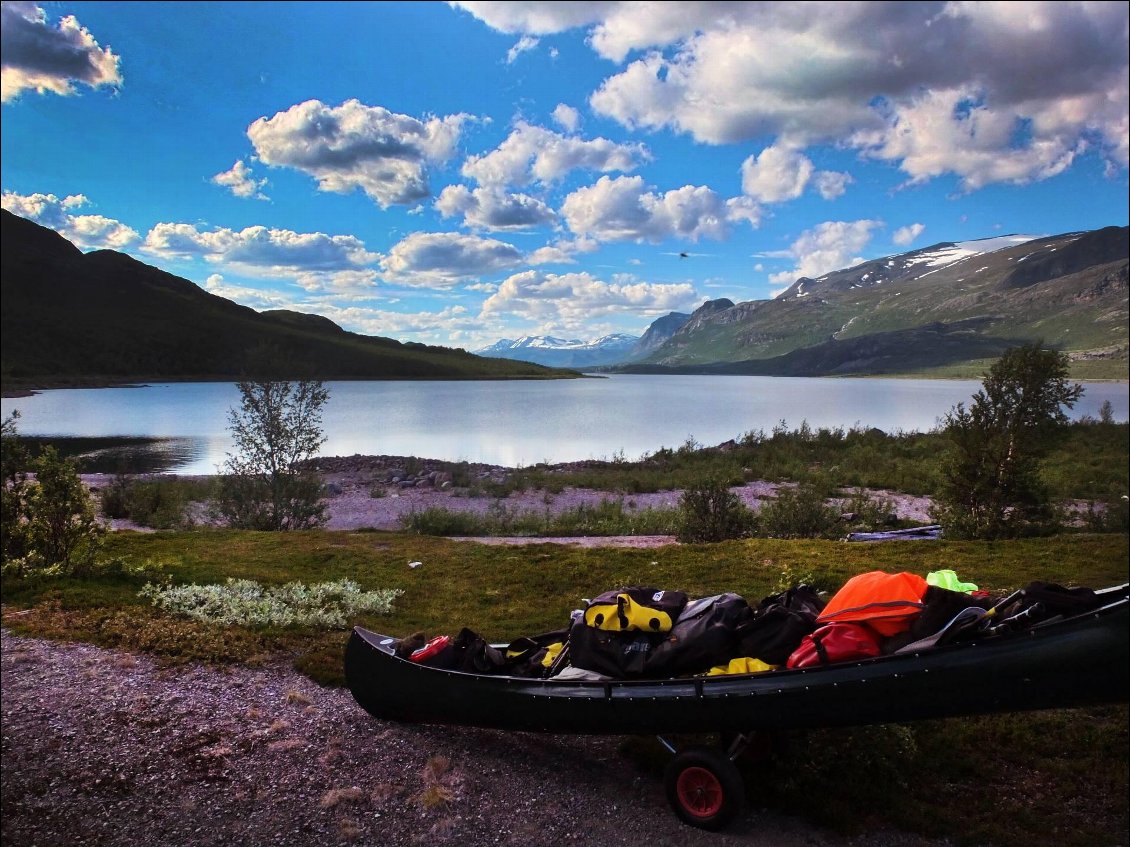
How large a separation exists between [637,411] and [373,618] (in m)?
36.2

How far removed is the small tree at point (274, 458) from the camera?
10766mm

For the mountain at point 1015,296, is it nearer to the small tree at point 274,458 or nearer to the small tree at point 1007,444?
the small tree at point 1007,444

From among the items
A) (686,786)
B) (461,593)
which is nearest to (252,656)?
(461,593)

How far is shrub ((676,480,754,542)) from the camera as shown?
9.74 m

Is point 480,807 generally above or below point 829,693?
below

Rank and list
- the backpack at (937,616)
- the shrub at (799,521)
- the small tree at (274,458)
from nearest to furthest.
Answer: the backpack at (937,616)
the shrub at (799,521)
the small tree at (274,458)

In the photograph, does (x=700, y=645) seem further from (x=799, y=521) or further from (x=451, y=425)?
(x=451, y=425)

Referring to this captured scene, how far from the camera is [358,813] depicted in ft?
11.7

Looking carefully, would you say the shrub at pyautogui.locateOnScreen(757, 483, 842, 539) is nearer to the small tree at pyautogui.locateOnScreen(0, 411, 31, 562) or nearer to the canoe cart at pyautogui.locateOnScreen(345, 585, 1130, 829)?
the canoe cart at pyautogui.locateOnScreen(345, 585, 1130, 829)

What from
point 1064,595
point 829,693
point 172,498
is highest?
point 1064,595

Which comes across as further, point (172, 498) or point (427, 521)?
point (172, 498)

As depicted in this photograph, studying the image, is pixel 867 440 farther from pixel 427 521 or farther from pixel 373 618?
pixel 373 618

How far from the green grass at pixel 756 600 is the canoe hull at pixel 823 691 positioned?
0.75m

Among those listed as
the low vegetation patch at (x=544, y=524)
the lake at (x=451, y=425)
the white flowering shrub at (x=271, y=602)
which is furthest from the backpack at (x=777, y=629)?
the lake at (x=451, y=425)
